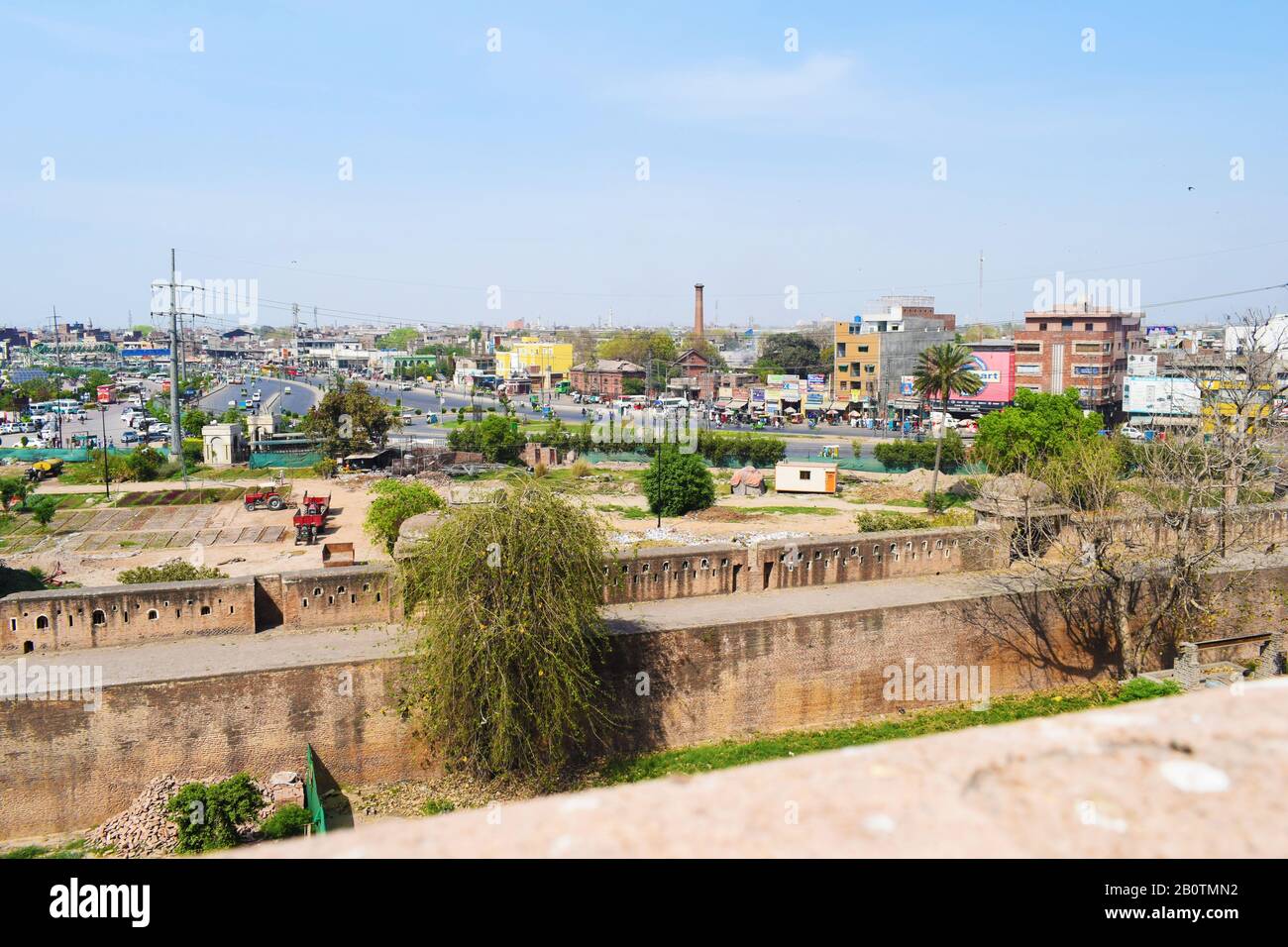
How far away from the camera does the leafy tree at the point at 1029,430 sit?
124ft

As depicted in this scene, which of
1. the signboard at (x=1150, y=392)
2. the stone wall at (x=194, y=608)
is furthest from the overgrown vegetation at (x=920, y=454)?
the stone wall at (x=194, y=608)

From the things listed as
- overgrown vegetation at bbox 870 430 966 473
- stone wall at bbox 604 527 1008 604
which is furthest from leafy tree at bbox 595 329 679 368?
stone wall at bbox 604 527 1008 604

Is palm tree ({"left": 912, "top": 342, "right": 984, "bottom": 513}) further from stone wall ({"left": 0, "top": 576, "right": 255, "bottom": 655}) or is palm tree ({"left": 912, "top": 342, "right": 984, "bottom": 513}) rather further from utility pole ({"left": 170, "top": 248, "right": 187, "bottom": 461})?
utility pole ({"left": 170, "top": 248, "right": 187, "bottom": 461})

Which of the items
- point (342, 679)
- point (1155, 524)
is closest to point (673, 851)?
point (342, 679)

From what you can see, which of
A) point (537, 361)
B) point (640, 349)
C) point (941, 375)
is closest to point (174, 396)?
point (941, 375)

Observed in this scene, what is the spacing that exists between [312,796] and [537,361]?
3718 inches

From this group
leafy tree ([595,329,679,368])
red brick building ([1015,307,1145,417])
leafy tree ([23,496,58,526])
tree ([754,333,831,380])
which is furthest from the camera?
leafy tree ([595,329,679,368])

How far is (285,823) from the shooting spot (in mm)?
14352

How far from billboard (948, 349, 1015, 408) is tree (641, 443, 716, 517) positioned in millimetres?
30773

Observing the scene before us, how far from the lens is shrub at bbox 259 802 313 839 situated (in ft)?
46.8

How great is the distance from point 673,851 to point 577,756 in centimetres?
1506

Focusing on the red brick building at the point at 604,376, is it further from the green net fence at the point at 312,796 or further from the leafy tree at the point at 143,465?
the green net fence at the point at 312,796

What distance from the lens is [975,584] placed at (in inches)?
844
